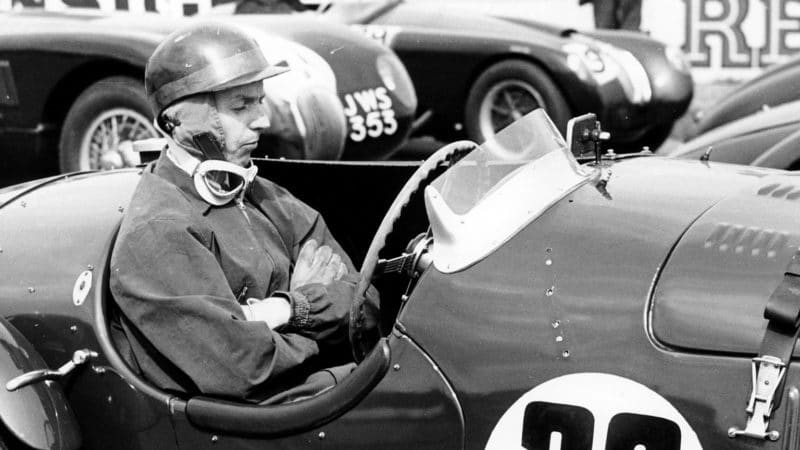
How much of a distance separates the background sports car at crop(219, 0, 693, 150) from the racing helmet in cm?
589

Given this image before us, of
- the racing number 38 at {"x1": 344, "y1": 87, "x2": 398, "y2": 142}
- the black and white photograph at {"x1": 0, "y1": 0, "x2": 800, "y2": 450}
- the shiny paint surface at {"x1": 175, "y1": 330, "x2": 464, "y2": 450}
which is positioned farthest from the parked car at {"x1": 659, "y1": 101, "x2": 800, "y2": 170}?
the shiny paint surface at {"x1": 175, "y1": 330, "x2": 464, "y2": 450}

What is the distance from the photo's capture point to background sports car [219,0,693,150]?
9.38m

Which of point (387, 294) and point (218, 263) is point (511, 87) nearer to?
point (387, 294)

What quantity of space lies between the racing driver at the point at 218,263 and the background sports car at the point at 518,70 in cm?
588

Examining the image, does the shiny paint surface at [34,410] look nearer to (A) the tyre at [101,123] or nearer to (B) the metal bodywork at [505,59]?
(A) the tyre at [101,123]

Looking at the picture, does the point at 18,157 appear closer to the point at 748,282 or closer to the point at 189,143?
the point at 189,143

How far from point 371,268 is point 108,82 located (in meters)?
4.90

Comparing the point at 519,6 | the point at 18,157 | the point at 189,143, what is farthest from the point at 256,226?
the point at 519,6

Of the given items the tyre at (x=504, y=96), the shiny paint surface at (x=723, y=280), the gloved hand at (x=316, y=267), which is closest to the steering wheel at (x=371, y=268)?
the gloved hand at (x=316, y=267)

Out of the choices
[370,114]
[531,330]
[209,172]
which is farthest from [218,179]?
[370,114]

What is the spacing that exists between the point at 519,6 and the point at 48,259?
8248 mm

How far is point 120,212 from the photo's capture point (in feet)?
11.8

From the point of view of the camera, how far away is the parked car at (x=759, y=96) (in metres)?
7.84

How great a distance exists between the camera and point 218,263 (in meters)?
3.33
